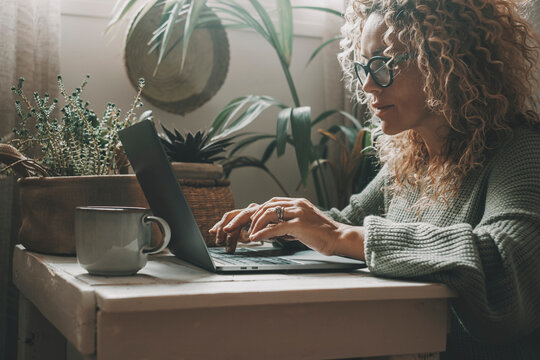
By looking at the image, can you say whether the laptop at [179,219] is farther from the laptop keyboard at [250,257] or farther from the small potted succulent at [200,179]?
the small potted succulent at [200,179]

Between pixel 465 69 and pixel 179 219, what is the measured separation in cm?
62

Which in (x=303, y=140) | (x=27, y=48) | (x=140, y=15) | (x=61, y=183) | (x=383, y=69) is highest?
(x=140, y=15)

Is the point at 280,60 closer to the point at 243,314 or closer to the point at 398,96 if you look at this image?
the point at 398,96

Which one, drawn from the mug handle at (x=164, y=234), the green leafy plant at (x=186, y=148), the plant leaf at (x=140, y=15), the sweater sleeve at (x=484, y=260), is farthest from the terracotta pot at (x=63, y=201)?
the plant leaf at (x=140, y=15)

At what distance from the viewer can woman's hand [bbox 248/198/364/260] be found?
850mm

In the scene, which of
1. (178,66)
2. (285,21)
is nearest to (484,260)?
(285,21)

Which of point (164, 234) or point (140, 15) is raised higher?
point (140, 15)

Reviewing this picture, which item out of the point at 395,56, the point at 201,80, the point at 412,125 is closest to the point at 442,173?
the point at 412,125

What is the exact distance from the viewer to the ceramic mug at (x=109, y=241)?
69cm

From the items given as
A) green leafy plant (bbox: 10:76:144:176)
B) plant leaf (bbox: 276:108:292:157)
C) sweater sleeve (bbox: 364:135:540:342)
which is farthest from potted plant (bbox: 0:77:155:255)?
plant leaf (bbox: 276:108:292:157)

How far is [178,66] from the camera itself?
1.79 meters

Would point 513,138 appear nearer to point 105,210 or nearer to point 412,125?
point 412,125

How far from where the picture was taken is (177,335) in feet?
1.88

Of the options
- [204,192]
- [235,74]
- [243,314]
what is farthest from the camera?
[235,74]
